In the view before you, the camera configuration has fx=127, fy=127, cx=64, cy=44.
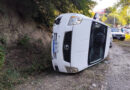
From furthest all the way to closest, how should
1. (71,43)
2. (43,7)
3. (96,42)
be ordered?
(43,7) < (96,42) < (71,43)

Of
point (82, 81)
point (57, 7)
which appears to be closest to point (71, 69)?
point (82, 81)

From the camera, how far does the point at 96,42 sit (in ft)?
14.1

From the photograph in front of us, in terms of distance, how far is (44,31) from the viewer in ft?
21.1

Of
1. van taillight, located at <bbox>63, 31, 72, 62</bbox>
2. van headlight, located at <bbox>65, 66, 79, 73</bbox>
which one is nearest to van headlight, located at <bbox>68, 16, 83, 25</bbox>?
van taillight, located at <bbox>63, 31, 72, 62</bbox>

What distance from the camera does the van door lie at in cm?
402

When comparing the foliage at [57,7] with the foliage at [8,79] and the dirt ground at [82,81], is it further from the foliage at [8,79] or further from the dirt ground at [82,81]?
the foliage at [8,79]

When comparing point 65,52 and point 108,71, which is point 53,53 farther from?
point 108,71

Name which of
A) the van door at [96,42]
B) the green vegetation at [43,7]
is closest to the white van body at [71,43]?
the van door at [96,42]

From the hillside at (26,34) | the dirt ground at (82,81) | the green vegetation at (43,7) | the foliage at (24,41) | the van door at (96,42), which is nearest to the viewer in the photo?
the dirt ground at (82,81)

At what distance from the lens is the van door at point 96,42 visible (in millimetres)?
4023

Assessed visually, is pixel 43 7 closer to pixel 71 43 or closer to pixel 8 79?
pixel 71 43

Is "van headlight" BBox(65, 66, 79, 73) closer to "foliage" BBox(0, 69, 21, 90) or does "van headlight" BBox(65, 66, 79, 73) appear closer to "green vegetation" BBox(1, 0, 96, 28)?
"foliage" BBox(0, 69, 21, 90)

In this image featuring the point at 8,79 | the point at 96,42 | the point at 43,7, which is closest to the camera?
the point at 8,79

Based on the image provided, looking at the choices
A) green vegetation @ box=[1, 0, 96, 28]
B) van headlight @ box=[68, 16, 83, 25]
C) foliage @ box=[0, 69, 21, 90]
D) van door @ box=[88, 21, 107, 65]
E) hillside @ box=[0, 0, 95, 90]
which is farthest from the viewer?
green vegetation @ box=[1, 0, 96, 28]
